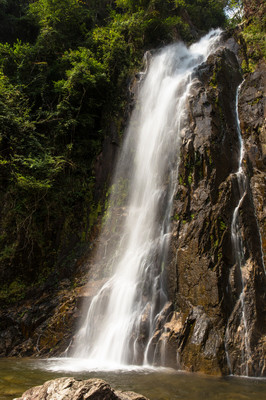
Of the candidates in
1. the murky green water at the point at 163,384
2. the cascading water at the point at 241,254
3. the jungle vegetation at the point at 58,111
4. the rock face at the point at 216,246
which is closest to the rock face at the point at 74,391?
the murky green water at the point at 163,384

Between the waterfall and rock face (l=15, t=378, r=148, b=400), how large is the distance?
3.41 metres

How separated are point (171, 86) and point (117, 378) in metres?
10.4

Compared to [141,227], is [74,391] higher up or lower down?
lower down

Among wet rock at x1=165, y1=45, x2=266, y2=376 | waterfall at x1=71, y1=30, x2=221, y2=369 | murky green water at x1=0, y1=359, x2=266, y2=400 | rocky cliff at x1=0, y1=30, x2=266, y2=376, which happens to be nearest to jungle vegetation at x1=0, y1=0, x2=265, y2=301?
waterfall at x1=71, y1=30, x2=221, y2=369

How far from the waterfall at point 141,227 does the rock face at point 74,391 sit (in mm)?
3408

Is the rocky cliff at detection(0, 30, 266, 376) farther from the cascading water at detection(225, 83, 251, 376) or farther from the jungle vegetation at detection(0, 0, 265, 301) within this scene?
the jungle vegetation at detection(0, 0, 265, 301)

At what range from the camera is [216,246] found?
6980 millimetres

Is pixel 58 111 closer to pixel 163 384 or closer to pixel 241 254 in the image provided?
pixel 241 254

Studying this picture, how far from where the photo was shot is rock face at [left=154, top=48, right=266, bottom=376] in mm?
5934

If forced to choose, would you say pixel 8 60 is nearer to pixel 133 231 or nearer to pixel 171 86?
pixel 171 86

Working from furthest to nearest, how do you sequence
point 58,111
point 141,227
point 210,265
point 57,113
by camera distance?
point 58,111, point 57,113, point 141,227, point 210,265

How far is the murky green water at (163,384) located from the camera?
165 inches

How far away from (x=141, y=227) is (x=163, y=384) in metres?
4.82

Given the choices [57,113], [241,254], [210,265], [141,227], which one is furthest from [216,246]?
[57,113]
